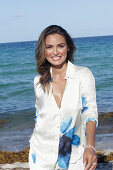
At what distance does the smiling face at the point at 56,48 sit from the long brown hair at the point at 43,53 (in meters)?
0.03

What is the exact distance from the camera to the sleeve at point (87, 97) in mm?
2556

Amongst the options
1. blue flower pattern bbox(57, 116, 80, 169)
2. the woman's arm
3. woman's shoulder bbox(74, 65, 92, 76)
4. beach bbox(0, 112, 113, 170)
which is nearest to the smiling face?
woman's shoulder bbox(74, 65, 92, 76)

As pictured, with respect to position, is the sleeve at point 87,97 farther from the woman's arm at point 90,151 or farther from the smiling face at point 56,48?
the smiling face at point 56,48

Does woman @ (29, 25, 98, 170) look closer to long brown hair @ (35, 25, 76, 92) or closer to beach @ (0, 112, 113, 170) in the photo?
long brown hair @ (35, 25, 76, 92)

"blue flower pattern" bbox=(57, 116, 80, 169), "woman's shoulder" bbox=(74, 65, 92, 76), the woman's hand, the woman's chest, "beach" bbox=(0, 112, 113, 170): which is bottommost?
"beach" bbox=(0, 112, 113, 170)

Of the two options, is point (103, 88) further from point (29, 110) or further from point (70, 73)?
point (70, 73)

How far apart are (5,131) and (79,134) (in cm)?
668

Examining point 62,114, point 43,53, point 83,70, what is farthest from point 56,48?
point 62,114

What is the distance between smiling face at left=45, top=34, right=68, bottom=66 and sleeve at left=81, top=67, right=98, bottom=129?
0.83 feet

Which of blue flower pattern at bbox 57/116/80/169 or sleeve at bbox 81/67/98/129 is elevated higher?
sleeve at bbox 81/67/98/129

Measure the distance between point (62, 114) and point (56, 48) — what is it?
0.55 m

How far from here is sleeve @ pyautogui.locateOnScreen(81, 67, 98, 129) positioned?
8.39 ft

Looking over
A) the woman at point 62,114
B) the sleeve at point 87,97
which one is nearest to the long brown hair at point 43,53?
the woman at point 62,114

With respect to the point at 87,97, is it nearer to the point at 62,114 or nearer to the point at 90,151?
the point at 62,114
